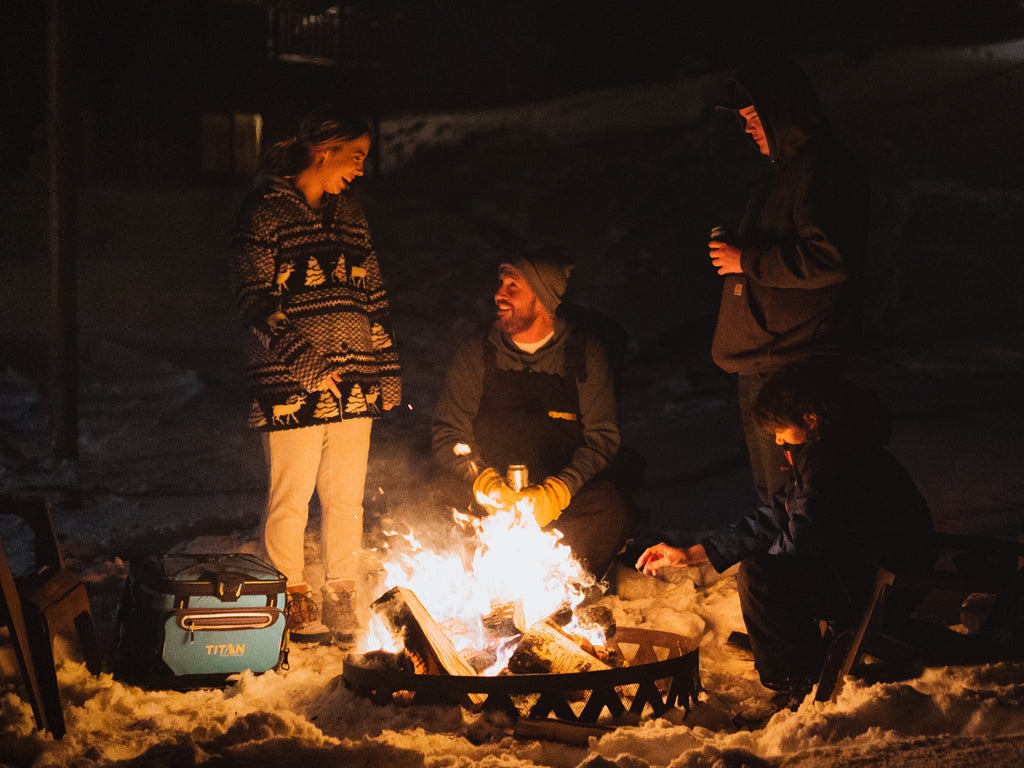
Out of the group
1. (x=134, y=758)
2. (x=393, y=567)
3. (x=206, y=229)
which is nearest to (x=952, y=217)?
(x=206, y=229)

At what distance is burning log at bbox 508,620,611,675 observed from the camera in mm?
3744

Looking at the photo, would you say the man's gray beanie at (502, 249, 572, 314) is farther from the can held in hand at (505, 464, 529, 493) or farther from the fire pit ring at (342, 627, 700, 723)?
the fire pit ring at (342, 627, 700, 723)

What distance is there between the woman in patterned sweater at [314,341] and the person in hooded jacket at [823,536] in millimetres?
1896

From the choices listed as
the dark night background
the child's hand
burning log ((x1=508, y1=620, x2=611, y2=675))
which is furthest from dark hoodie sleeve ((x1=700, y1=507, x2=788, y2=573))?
the dark night background

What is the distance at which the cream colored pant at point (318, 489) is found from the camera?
4516 millimetres

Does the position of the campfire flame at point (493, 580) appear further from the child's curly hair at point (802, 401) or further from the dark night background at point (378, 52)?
the dark night background at point (378, 52)

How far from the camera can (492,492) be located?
4.77 meters

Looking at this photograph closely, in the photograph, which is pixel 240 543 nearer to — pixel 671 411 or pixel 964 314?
pixel 671 411

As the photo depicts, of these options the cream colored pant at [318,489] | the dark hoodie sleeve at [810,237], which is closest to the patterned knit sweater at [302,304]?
the cream colored pant at [318,489]

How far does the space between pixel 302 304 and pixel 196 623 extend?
58.2 inches

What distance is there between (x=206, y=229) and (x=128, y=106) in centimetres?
338

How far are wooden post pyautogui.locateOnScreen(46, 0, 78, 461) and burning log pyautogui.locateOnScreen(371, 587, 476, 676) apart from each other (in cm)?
605

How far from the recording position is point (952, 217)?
18.5m

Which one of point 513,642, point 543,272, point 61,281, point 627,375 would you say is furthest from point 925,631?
point 627,375
